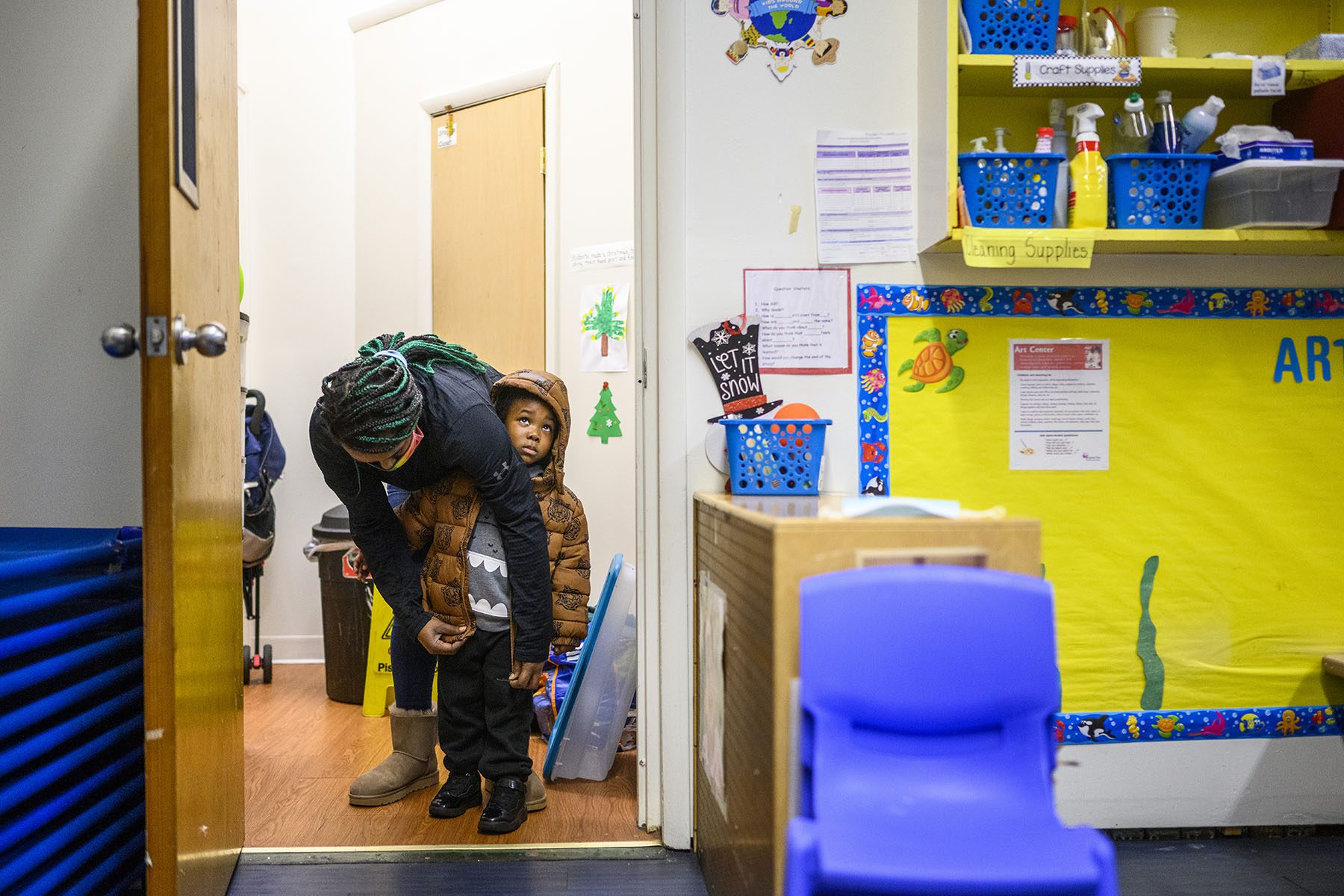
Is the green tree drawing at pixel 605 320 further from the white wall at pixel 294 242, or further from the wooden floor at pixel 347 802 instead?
the wooden floor at pixel 347 802

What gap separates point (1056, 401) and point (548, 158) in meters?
2.04

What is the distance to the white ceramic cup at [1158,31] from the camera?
2.00m

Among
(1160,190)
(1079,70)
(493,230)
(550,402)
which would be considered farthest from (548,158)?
(1160,190)

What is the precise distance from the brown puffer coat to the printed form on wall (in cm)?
88

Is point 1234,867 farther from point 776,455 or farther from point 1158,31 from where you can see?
point 1158,31

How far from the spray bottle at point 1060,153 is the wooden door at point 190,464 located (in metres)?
1.59

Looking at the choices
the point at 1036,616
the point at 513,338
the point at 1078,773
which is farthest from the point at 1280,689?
the point at 513,338

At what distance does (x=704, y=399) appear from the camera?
209cm

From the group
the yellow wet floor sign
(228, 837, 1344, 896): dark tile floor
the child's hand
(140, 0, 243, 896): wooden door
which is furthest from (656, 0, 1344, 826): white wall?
the yellow wet floor sign

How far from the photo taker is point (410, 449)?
2.10 metres

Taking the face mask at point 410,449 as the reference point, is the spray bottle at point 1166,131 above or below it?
above

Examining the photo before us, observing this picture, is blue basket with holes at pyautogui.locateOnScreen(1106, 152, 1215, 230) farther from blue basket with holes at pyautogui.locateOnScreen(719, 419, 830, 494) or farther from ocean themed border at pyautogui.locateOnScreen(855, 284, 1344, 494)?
blue basket with holes at pyautogui.locateOnScreen(719, 419, 830, 494)

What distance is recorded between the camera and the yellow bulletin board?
2092 mm

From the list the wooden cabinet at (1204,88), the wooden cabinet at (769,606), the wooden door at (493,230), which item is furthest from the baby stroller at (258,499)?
the wooden cabinet at (1204,88)
